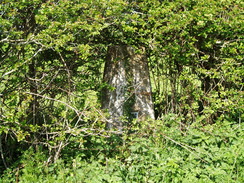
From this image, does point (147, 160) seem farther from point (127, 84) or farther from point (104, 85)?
point (127, 84)

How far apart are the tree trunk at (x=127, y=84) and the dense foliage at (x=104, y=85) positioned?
19 cm

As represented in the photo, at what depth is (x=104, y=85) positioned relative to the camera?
16.6ft

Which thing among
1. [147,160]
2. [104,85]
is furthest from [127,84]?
[147,160]

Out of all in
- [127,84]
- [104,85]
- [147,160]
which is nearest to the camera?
[147,160]

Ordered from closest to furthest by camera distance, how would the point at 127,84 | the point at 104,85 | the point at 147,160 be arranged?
the point at 147,160 < the point at 104,85 < the point at 127,84

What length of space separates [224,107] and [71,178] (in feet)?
9.63

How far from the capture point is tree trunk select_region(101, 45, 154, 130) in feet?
19.2

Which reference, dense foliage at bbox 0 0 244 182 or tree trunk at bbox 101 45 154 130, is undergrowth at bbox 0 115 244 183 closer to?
dense foliage at bbox 0 0 244 182

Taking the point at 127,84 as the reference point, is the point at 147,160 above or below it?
below

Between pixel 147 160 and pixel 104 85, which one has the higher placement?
pixel 104 85

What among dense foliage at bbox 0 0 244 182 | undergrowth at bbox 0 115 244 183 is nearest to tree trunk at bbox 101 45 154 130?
dense foliage at bbox 0 0 244 182

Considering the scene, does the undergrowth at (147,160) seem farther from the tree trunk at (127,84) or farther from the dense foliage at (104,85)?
the tree trunk at (127,84)

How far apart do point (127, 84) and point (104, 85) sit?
93cm

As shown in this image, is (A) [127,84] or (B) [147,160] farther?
(A) [127,84]
